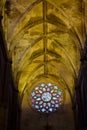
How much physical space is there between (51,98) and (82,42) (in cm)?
758

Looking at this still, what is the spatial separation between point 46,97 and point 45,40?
547cm

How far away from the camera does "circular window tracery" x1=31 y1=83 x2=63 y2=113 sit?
23.3 meters

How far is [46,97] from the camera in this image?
23.9 m

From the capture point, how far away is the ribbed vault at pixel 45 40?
1803 cm

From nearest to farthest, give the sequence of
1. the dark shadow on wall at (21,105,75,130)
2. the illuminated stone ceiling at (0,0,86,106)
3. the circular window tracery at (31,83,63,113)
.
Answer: the illuminated stone ceiling at (0,0,86,106), the dark shadow on wall at (21,105,75,130), the circular window tracery at (31,83,63,113)

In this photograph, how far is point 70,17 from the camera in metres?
18.3

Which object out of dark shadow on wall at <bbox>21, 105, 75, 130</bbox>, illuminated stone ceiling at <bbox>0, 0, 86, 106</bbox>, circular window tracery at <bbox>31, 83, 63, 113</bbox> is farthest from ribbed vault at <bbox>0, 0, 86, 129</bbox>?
dark shadow on wall at <bbox>21, 105, 75, 130</bbox>

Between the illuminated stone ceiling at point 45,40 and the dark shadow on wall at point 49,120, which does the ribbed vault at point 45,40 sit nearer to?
the illuminated stone ceiling at point 45,40

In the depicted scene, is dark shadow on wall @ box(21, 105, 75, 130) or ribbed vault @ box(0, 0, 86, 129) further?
dark shadow on wall @ box(21, 105, 75, 130)

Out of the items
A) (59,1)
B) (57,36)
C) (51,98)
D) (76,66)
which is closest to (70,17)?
(59,1)

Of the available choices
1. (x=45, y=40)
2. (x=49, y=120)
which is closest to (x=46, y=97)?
(x=49, y=120)

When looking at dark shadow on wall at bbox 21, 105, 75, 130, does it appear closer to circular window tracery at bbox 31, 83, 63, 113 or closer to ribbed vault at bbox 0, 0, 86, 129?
circular window tracery at bbox 31, 83, 63, 113

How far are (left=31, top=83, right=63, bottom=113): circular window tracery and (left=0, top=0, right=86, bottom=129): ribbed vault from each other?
0.48 m

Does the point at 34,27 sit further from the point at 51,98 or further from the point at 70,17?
the point at 51,98
